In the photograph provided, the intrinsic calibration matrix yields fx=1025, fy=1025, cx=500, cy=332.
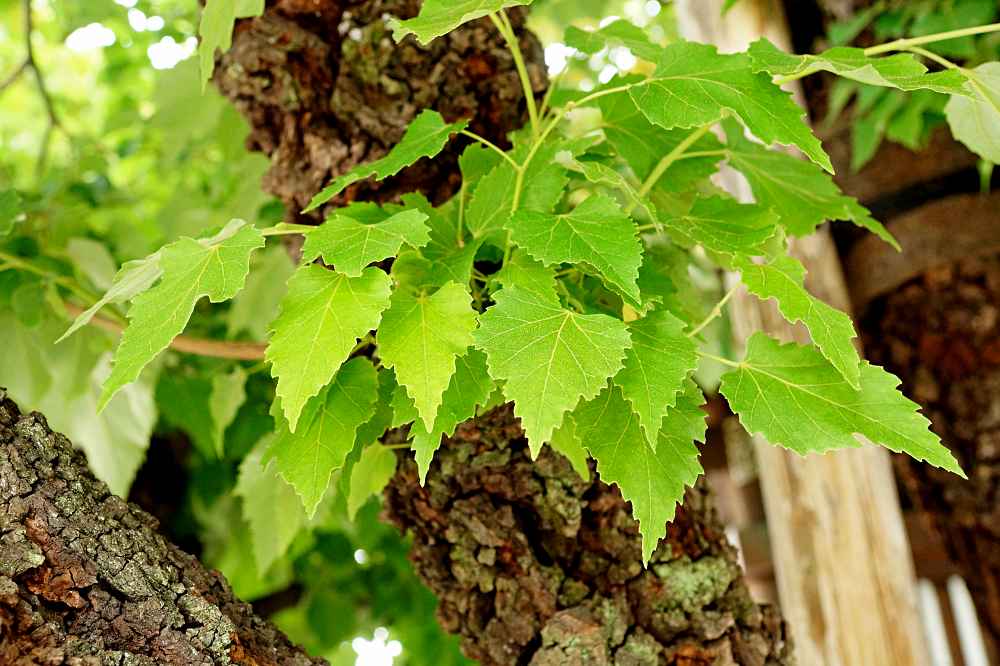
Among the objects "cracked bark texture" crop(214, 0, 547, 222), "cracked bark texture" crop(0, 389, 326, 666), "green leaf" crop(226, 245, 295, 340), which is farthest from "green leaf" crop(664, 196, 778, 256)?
"green leaf" crop(226, 245, 295, 340)

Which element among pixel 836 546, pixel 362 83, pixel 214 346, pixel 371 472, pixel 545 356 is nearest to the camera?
pixel 545 356

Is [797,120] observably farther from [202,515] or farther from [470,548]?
[202,515]

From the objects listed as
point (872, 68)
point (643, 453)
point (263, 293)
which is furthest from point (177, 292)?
point (263, 293)

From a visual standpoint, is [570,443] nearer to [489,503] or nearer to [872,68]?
[489,503]

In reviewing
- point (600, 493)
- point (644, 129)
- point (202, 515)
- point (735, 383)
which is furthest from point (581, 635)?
point (202, 515)

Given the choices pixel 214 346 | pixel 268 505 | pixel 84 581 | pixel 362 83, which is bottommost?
pixel 84 581

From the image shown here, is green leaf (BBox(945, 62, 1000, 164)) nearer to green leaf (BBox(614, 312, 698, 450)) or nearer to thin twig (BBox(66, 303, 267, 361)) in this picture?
green leaf (BBox(614, 312, 698, 450))
